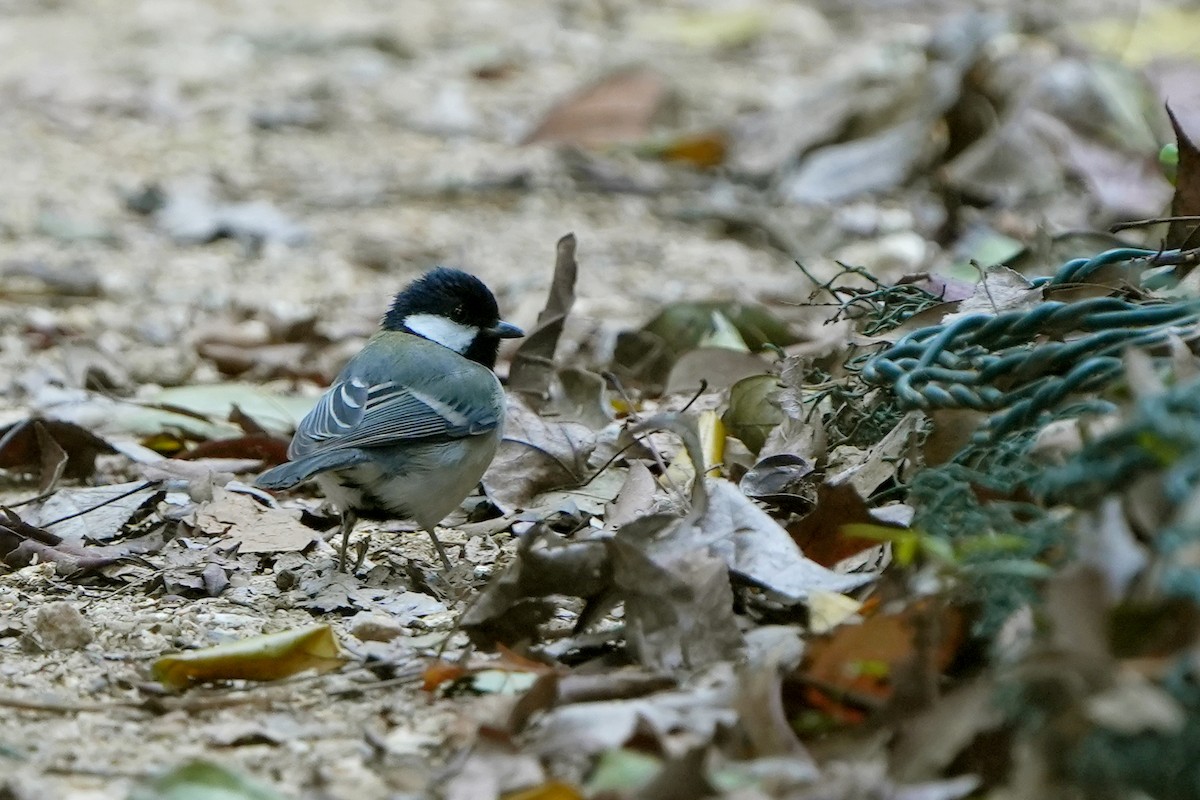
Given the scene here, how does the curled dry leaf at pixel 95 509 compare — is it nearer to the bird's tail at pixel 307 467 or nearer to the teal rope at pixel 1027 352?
the bird's tail at pixel 307 467

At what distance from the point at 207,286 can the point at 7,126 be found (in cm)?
264

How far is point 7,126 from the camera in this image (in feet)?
27.3

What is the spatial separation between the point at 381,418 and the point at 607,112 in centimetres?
472

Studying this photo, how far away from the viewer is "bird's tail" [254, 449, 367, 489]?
3.59 m

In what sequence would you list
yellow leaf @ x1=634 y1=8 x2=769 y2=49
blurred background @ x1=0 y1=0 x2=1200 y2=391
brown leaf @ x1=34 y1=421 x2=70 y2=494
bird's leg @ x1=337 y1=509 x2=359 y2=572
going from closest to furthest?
bird's leg @ x1=337 y1=509 x2=359 y2=572
brown leaf @ x1=34 y1=421 x2=70 y2=494
blurred background @ x1=0 y1=0 x2=1200 y2=391
yellow leaf @ x1=634 y1=8 x2=769 y2=49

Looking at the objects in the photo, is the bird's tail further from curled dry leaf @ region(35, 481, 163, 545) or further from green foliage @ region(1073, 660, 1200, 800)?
green foliage @ region(1073, 660, 1200, 800)

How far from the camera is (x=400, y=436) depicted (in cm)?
389

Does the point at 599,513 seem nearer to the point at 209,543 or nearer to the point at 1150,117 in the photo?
the point at 209,543

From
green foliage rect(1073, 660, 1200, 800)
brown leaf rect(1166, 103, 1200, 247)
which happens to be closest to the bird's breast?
brown leaf rect(1166, 103, 1200, 247)

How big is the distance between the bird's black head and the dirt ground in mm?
627

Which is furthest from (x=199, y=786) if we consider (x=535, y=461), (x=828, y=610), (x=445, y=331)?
(x=445, y=331)

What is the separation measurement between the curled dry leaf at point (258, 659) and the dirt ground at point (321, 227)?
0.05 m

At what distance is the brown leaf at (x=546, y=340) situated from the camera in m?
4.46

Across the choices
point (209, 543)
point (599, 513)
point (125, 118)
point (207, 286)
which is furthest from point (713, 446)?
point (125, 118)
